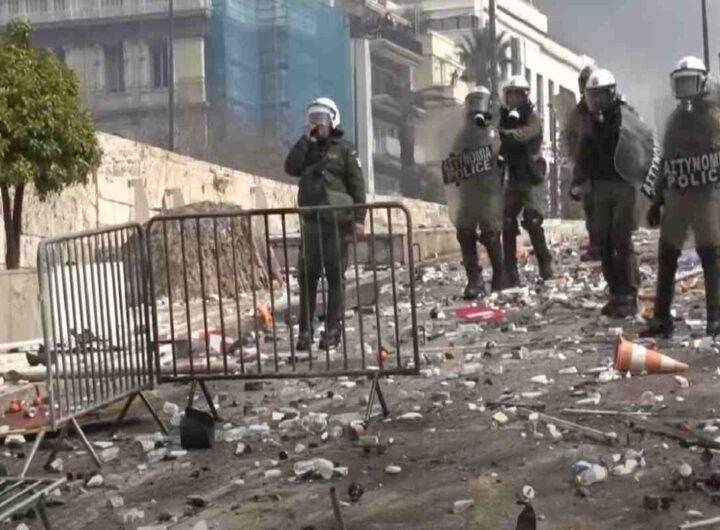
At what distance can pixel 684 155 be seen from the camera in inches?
401

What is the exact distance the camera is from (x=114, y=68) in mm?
71438

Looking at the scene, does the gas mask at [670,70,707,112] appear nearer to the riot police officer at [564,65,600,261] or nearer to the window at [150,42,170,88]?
the riot police officer at [564,65,600,261]

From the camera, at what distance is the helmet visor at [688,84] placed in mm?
10172

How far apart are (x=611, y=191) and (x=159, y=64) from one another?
6028 cm

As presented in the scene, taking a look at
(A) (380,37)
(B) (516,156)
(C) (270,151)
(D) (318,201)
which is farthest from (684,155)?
(A) (380,37)

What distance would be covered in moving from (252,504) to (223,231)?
27.3 ft

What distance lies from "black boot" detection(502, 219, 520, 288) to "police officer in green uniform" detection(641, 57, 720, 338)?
432 centimetres

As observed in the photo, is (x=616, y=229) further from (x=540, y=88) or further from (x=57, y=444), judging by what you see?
(x=540, y=88)

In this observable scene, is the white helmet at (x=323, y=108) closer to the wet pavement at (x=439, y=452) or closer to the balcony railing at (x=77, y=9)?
the wet pavement at (x=439, y=452)

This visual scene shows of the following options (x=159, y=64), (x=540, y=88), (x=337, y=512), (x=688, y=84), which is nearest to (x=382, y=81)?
(x=540, y=88)

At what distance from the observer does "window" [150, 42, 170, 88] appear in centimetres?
6856

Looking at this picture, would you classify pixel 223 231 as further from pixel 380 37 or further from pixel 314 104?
pixel 380 37

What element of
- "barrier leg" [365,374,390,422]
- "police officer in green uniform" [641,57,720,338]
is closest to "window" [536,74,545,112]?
"police officer in green uniform" [641,57,720,338]

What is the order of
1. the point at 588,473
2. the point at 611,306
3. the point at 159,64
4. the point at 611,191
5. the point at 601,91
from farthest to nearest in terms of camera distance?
the point at 159,64 < the point at 611,306 < the point at 611,191 < the point at 601,91 < the point at 588,473
